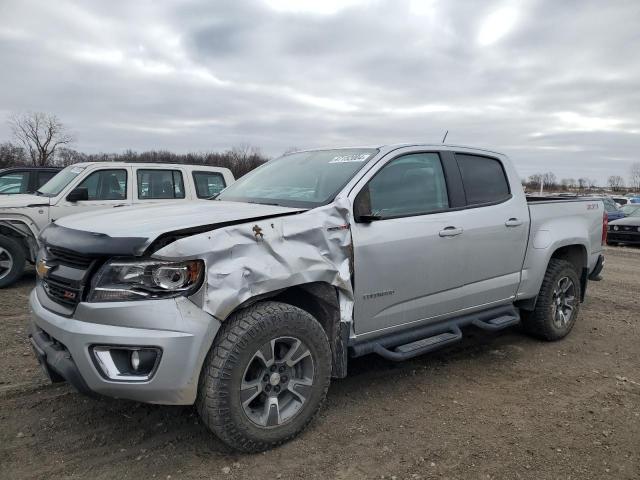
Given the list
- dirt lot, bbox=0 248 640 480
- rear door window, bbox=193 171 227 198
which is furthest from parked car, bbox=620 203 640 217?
dirt lot, bbox=0 248 640 480

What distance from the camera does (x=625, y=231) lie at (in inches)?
639

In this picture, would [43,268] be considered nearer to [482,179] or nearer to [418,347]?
[418,347]

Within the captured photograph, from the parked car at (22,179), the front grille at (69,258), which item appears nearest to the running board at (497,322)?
the front grille at (69,258)

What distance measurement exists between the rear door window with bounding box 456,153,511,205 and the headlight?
8.35 ft

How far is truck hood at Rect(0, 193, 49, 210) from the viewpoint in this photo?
7191mm

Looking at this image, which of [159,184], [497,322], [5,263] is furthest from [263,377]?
[159,184]

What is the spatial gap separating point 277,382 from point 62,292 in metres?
1.31

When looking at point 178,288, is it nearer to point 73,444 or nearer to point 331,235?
point 331,235

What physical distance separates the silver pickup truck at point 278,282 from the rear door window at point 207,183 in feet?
14.4

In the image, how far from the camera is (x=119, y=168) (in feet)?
26.3

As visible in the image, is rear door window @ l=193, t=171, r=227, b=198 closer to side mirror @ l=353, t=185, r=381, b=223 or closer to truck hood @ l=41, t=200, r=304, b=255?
truck hood @ l=41, t=200, r=304, b=255

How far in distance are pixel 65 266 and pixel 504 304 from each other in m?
3.60

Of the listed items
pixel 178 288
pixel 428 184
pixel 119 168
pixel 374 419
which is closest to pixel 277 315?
pixel 178 288

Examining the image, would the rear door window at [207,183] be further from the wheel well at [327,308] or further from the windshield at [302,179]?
the wheel well at [327,308]
